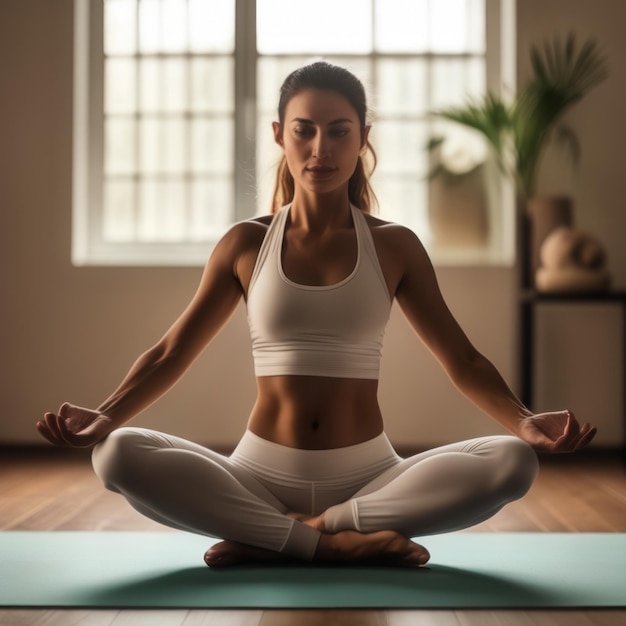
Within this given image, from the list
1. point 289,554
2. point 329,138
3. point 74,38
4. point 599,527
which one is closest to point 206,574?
point 289,554

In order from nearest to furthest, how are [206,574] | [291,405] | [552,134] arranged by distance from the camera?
1. [206,574]
2. [291,405]
3. [552,134]

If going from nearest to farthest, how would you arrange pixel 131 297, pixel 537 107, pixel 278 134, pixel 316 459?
pixel 316 459
pixel 278 134
pixel 537 107
pixel 131 297

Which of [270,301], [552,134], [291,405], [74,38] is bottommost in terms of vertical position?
[291,405]

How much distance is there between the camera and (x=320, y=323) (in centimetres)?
193

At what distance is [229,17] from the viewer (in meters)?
4.36

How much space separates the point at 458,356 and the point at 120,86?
2926 mm

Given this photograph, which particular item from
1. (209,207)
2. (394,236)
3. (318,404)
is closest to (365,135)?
(394,236)

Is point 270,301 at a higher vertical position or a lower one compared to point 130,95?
lower

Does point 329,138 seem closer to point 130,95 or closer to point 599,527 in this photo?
point 599,527

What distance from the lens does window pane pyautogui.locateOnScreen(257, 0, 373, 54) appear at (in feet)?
14.3

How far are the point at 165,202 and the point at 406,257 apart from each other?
2538 mm

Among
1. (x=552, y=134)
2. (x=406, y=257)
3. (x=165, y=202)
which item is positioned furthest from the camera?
(x=165, y=202)

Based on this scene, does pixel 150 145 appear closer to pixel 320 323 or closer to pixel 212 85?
pixel 212 85

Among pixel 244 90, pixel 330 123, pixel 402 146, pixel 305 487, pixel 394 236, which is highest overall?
pixel 244 90
